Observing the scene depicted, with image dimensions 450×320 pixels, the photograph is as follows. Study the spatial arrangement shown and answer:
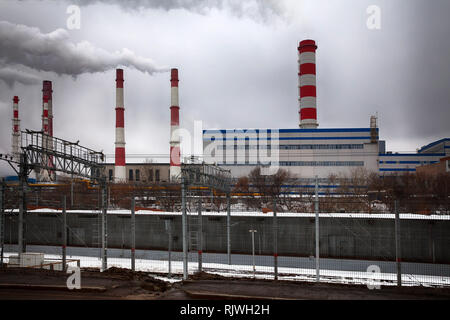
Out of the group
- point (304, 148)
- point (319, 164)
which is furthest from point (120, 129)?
point (319, 164)

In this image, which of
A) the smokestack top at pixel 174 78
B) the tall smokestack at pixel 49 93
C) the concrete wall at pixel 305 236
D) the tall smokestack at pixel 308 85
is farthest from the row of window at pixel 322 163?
the tall smokestack at pixel 49 93

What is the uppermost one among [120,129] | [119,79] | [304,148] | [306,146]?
[119,79]

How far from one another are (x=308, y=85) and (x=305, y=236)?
39037 mm

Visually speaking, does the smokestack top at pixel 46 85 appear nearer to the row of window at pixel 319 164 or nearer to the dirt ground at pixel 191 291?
the row of window at pixel 319 164

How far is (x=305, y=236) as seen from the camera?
20.4 meters

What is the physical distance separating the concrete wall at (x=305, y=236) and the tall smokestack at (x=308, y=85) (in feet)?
123

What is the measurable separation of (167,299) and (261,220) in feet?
45.1

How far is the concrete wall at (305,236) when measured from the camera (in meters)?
18.5

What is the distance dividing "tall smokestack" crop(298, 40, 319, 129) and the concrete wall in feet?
123

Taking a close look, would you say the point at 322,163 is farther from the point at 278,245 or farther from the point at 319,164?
the point at 278,245
